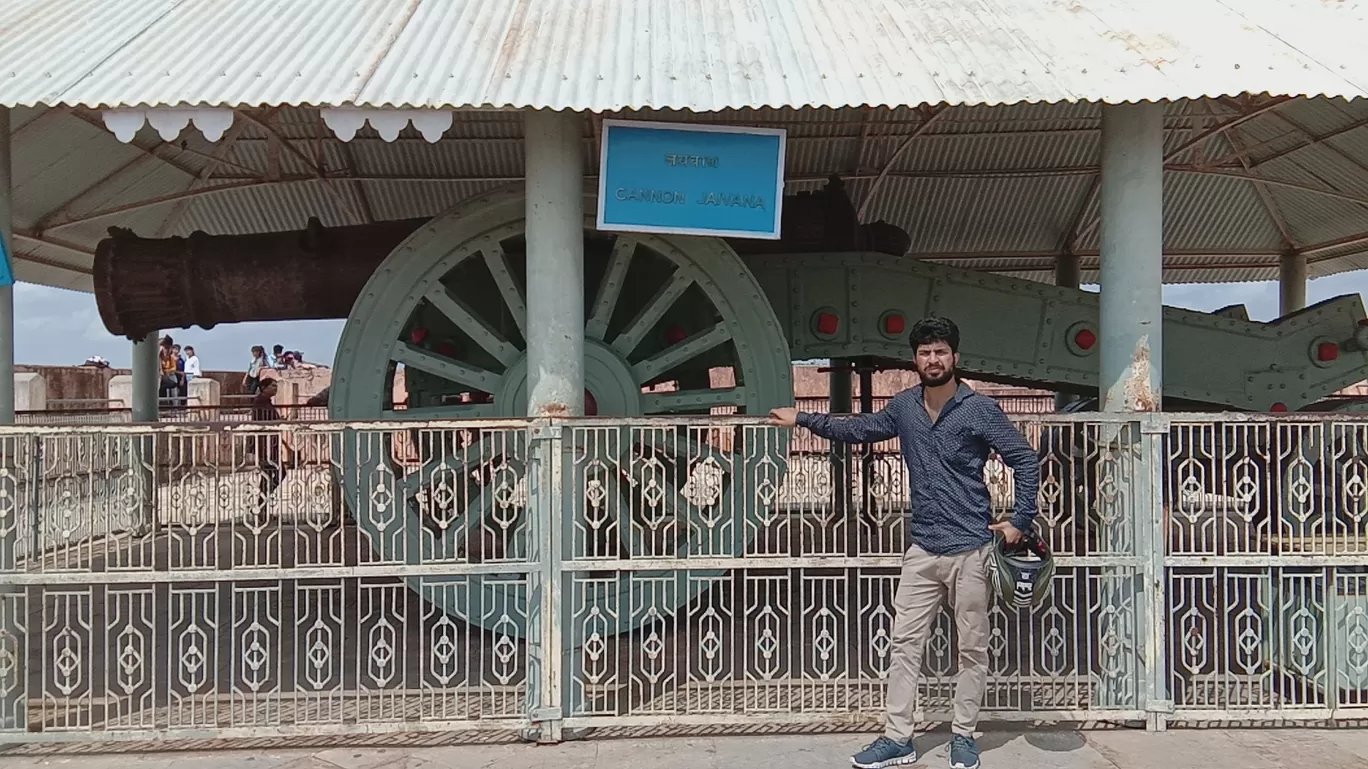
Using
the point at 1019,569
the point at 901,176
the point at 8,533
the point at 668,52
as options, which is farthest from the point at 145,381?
the point at 1019,569

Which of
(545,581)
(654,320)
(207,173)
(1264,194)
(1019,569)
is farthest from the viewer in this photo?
(1264,194)

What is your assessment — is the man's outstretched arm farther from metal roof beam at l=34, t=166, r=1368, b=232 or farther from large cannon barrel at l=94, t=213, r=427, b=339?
metal roof beam at l=34, t=166, r=1368, b=232

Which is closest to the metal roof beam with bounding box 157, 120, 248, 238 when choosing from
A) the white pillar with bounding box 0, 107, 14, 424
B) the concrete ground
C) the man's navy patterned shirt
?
the white pillar with bounding box 0, 107, 14, 424

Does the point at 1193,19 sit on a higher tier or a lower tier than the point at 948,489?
higher

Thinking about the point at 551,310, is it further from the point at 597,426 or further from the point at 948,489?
the point at 948,489

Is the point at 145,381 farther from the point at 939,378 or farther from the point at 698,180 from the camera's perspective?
the point at 939,378

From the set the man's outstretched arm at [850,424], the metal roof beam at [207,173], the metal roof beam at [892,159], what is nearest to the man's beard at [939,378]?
the man's outstretched arm at [850,424]

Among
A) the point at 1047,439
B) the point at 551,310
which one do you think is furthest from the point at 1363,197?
the point at 551,310

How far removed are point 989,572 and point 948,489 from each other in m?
0.36

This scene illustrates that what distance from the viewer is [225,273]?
6434 mm

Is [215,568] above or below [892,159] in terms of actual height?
below

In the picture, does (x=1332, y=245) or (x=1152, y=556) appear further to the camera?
(x=1332, y=245)

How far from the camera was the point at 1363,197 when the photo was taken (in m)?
8.35

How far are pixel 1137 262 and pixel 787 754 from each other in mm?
2733
